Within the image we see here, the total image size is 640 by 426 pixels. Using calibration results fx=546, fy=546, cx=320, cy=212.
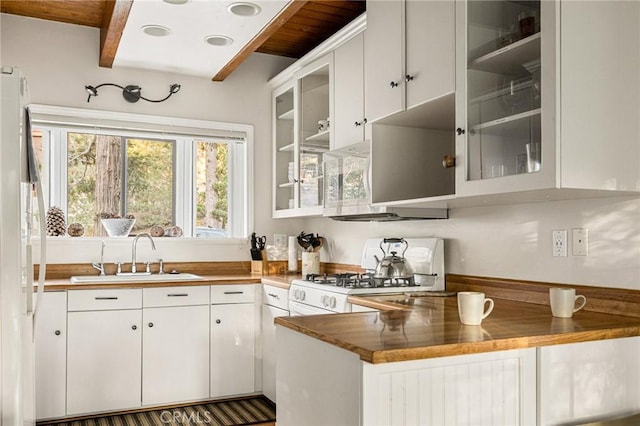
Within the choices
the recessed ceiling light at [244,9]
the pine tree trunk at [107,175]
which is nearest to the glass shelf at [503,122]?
the recessed ceiling light at [244,9]

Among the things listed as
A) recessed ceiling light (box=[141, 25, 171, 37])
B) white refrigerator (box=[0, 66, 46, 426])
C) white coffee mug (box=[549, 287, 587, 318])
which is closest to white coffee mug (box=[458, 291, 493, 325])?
white coffee mug (box=[549, 287, 587, 318])

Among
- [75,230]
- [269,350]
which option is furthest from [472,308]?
[75,230]

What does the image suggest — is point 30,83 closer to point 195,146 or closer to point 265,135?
point 195,146

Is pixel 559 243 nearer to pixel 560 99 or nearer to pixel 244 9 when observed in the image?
pixel 560 99

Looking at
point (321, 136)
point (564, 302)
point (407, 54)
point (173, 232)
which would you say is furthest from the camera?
point (173, 232)

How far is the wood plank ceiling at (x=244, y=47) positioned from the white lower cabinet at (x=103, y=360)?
71.0 inches

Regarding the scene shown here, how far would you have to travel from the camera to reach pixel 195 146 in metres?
4.52

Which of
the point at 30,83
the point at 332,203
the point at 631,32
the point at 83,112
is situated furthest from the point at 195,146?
the point at 631,32

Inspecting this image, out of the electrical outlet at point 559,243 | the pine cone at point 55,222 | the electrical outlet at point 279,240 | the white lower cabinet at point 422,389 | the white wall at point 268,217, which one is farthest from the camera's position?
the electrical outlet at point 279,240

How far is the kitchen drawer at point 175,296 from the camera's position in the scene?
3.59 metres

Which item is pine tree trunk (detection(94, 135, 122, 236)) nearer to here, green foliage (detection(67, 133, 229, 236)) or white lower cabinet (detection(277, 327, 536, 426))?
green foliage (detection(67, 133, 229, 236))

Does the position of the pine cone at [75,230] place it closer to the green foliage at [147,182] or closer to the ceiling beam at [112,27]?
the green foliage at [147,182]

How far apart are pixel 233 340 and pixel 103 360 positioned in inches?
33.4

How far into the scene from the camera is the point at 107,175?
167 inches
